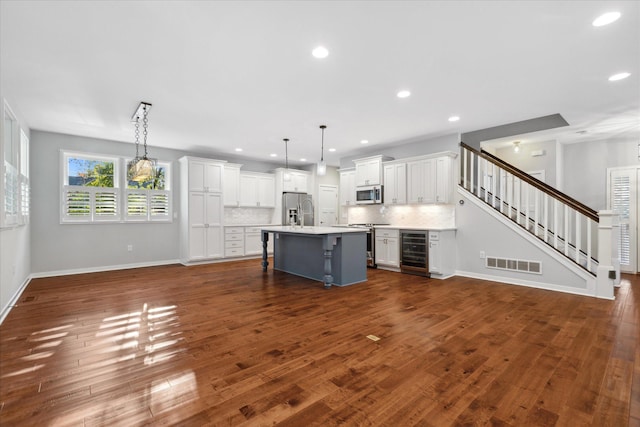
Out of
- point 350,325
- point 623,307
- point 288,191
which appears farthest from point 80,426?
point 288,191

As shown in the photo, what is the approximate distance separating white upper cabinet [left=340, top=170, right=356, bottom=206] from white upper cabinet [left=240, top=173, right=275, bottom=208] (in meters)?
2.19

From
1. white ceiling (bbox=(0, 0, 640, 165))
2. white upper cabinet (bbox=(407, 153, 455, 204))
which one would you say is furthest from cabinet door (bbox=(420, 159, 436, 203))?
white ceiling (bbox=(0, 0, 640, 165))

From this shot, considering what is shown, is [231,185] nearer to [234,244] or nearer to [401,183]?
[234,244]

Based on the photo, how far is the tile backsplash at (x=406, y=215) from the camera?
19.6 feet

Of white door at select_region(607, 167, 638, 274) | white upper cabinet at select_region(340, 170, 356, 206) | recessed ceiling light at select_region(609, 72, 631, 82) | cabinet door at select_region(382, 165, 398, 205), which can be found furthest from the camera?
white upper cabinet at select_region(340, 170, 356, 206)

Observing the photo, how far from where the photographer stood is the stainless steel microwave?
6723 millimetres

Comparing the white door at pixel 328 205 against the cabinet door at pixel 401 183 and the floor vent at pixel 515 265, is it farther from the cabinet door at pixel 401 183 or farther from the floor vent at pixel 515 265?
the floor vent at pixel 515 265

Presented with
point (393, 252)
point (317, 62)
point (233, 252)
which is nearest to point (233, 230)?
point (233, 252)

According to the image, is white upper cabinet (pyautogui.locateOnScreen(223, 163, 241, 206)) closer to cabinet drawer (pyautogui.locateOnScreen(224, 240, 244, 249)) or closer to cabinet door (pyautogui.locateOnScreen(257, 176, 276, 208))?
cabinet door (pyautogui.locateOnScreen(257, 176, 276, 208))

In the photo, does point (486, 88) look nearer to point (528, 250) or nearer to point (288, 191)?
point (528, 250)

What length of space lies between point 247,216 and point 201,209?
1591mm

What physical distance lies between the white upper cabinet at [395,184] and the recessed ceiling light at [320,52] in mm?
3849

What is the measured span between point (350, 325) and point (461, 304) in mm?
1657

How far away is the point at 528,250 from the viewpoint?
4.88 metres
